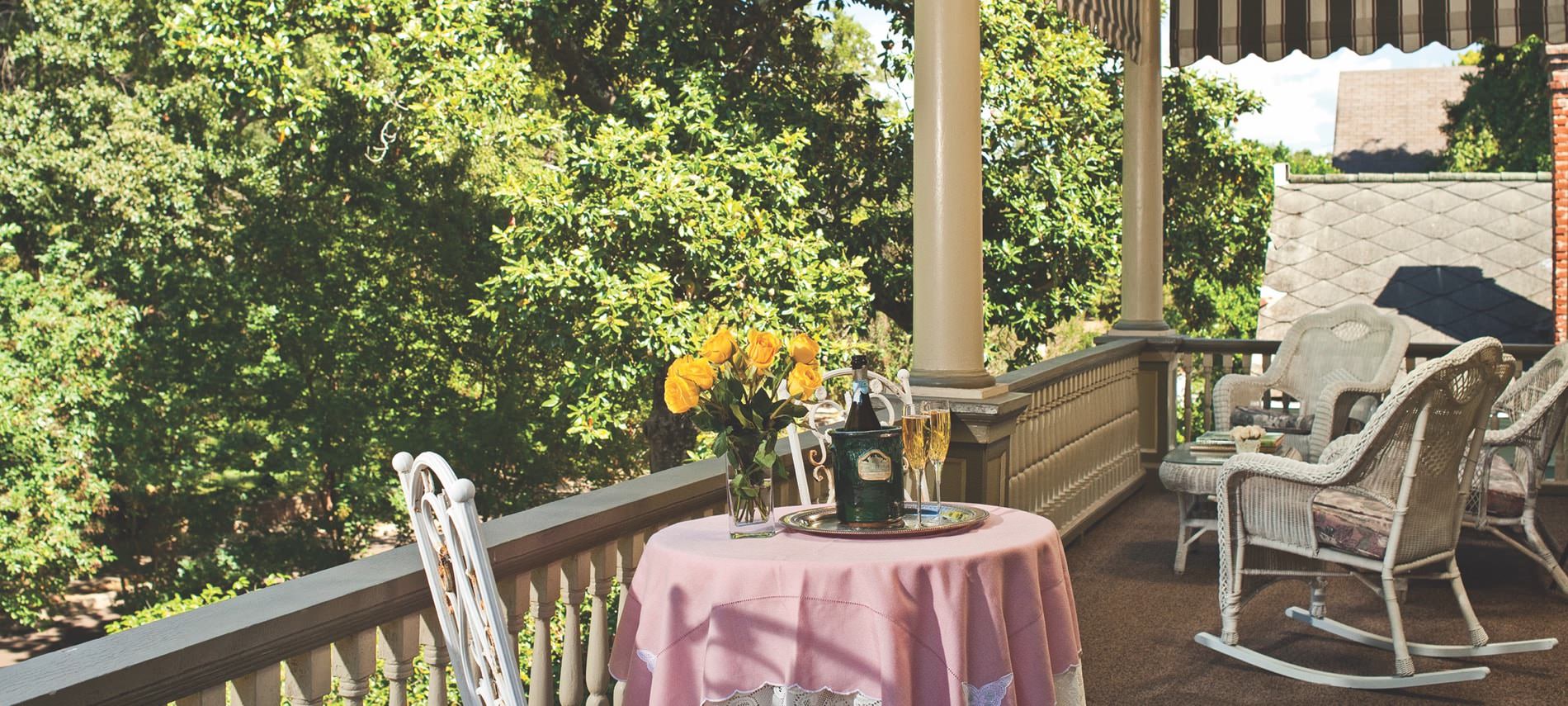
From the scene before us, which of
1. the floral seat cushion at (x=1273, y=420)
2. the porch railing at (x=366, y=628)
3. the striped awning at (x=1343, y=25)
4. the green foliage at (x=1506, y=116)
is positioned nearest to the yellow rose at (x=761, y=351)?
the porch railing at (x=366, y=628)

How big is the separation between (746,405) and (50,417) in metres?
12.1

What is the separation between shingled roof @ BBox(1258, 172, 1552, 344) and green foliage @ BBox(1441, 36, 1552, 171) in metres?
3.45

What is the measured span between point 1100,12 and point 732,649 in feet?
13.6

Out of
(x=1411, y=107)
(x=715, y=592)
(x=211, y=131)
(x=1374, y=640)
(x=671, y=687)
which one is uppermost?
(x=1411, y=107)

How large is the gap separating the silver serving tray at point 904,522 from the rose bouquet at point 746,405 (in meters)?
0.10

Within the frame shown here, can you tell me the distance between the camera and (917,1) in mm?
4160

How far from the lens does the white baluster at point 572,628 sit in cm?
263

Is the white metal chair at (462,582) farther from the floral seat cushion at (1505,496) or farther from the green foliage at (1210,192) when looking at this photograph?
the green foliage at (1210,192)

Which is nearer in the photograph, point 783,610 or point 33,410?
point 783,610

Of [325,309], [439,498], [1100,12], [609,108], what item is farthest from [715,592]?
[325,309]

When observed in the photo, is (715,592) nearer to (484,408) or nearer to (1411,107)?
(484,408)

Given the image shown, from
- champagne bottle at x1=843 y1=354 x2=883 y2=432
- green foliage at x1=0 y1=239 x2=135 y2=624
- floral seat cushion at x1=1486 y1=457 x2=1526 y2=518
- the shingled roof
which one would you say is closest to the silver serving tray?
champagne bottle at x1=843 y1=354 x2=883 y2=432

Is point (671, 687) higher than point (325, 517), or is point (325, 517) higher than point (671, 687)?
point (671, 687)

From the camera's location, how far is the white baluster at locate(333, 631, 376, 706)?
2.04 meters
